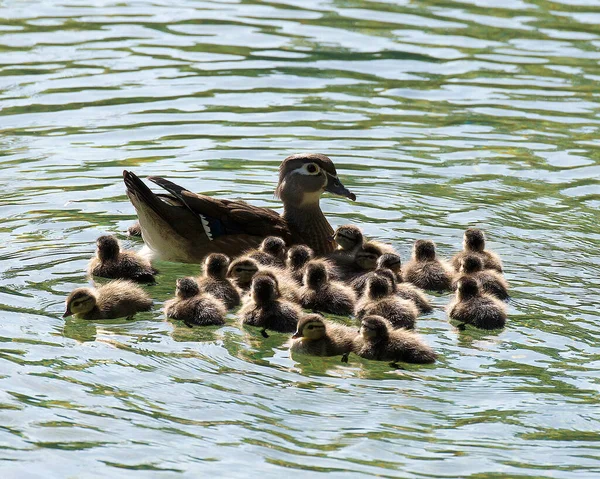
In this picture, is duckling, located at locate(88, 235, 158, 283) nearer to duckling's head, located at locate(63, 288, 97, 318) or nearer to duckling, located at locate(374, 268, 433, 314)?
duckling's head, located at locate(63, 288, 97, 318)

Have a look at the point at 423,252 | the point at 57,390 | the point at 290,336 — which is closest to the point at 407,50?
the point at 423,252

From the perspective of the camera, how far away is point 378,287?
28.7ft

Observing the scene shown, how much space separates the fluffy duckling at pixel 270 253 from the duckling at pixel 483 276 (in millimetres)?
1358

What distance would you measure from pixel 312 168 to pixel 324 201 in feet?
4.54

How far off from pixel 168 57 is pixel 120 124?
2.45 meters

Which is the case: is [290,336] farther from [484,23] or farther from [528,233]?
[484,23]

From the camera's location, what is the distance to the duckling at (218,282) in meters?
9.06

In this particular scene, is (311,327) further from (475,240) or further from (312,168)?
(312,168)

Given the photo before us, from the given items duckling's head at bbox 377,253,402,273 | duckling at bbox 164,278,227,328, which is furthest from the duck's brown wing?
duckling at bbox 164,278,227,328

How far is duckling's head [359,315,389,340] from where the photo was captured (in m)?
8.01

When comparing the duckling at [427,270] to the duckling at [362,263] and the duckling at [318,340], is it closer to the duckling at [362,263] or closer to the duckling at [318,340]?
the duckling at [362,263]

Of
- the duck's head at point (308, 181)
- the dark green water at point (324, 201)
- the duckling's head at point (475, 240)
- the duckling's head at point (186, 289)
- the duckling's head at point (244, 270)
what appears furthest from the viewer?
the duck's head at point (308, 181)

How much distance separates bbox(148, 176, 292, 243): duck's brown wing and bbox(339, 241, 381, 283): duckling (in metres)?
0.81

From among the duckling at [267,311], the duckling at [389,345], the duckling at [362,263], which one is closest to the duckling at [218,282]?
the duckling at [267,311]
